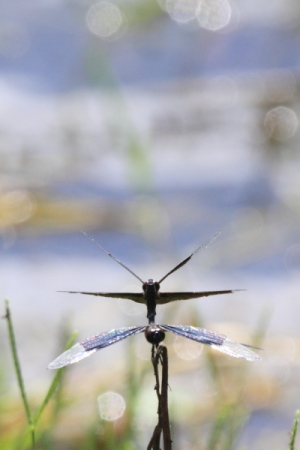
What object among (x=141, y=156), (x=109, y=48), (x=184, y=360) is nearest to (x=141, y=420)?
(x=184, y=360)

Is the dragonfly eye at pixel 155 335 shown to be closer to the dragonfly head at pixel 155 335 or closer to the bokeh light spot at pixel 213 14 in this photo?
the dragonfly head at pixel 155 335

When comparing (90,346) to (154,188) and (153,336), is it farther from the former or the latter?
(154,188)

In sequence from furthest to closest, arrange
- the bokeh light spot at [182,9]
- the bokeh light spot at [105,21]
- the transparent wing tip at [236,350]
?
the bokeh light spot at [182,9] → the bokeh light spot at [105,21] → the transparent wing tip at [236,350]

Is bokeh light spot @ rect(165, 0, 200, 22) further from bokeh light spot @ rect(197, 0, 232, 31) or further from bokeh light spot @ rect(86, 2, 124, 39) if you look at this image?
bokeh light spot @ rect(86, 2, 124, 39)

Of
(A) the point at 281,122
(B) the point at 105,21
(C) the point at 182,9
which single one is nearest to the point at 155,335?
(A) the point at 281,122

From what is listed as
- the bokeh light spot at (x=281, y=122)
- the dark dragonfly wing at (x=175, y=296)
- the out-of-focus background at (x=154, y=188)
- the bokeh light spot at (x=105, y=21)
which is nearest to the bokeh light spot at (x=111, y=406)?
the out-of-focus background at (x=154, y=188)

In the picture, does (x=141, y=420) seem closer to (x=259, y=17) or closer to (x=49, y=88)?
(x=49, y=88)

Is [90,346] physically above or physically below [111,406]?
below

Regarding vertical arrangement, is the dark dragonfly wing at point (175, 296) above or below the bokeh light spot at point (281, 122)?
below
